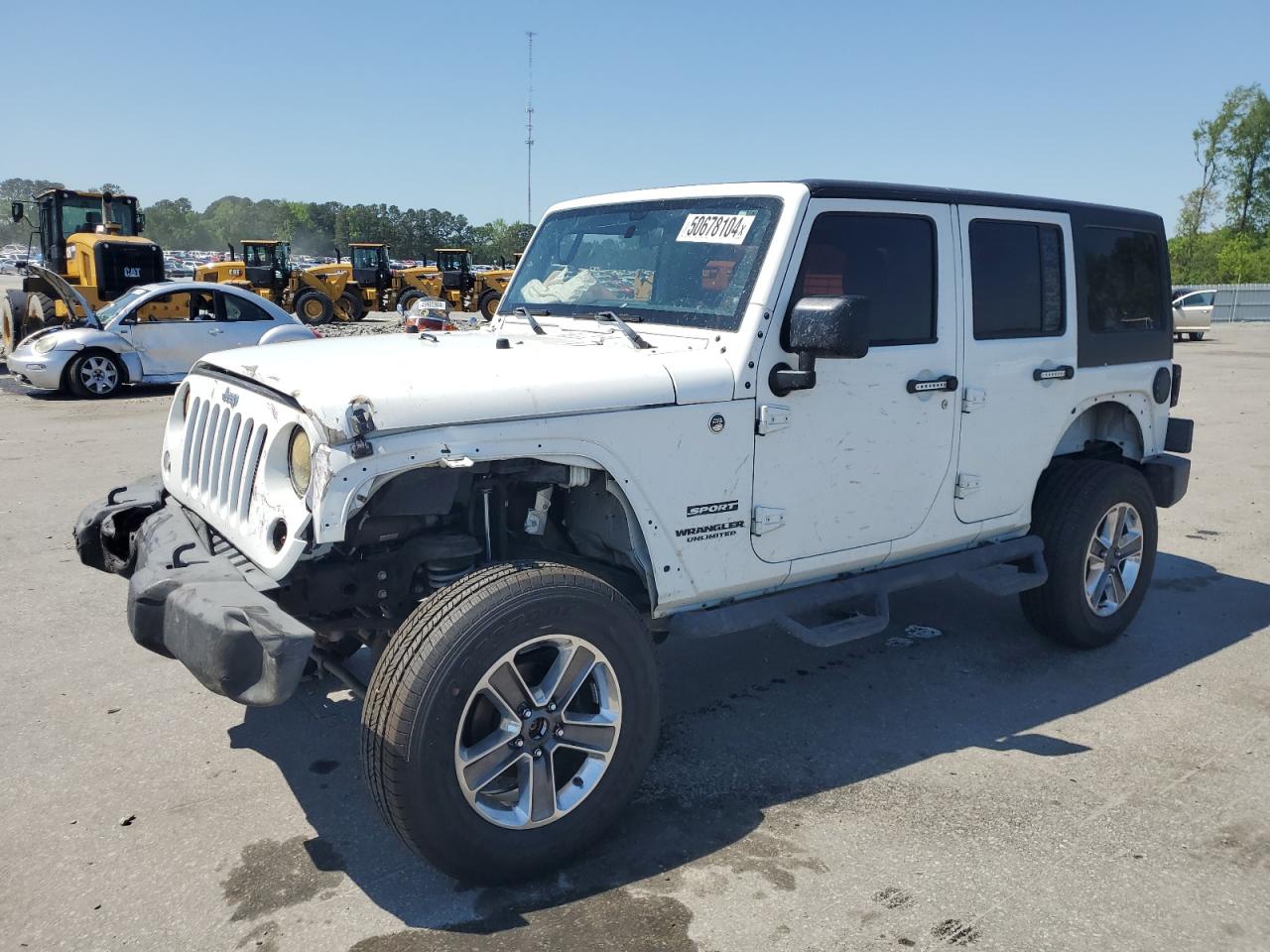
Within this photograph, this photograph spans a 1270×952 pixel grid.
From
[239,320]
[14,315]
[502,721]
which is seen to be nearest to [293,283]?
[14,315]

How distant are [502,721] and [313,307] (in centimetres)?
2657

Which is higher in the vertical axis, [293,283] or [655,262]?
[293,283]

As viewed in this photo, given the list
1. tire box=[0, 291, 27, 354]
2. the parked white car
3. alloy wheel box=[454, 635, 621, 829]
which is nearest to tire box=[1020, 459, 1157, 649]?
alloy wheel box=[454, 635, 621, 829]

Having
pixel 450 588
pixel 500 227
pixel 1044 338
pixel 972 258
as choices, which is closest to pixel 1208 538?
pixel 1044 338

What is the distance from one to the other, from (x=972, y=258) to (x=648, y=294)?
57.8 inches

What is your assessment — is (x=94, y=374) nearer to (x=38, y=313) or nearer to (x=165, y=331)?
(x=165, y=331)

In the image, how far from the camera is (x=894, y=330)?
4.09 m

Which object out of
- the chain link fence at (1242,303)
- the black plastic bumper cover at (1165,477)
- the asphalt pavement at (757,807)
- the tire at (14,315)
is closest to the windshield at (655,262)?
the asphalt pavement at (757,807)

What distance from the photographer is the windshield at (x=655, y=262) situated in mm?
3752

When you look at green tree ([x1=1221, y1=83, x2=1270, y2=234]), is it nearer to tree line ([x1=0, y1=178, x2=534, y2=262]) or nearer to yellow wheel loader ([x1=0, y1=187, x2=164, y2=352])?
tree line ([x1=0, y1=178, x2=534, y2=262])

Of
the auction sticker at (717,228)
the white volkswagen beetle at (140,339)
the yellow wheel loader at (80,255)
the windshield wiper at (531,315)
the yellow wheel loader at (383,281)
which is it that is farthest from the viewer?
the yellow wheel loader at (383,281)

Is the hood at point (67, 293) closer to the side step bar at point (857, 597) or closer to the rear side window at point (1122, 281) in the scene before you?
the side step bar at point (857, 597)

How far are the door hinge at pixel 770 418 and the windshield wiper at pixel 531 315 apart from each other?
1.10 meters

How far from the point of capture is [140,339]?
1411 cm
